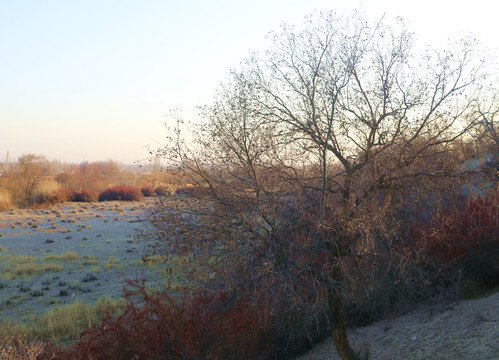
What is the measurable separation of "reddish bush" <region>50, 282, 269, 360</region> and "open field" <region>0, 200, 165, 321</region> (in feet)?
3.51

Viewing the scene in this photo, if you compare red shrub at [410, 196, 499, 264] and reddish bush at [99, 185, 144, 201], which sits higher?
reddish bush at [99, 185, 144, 201]

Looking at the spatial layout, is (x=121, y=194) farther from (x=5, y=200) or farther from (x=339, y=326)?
Result: (x=339, y=326)

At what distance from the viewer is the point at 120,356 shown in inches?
189

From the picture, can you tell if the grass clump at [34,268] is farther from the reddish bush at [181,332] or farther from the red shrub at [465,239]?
the red shrub at [465,239]

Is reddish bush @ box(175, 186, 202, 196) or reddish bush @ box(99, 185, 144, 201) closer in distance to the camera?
reddish bush @ box(175, 186, 202, 196)

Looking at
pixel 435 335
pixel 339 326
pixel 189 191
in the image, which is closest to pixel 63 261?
pixel 189 191

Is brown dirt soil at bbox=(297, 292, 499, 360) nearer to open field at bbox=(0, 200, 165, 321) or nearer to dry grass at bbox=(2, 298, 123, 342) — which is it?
open field at bbox=(0, 200, 165, 321)

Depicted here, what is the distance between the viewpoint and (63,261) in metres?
14.3

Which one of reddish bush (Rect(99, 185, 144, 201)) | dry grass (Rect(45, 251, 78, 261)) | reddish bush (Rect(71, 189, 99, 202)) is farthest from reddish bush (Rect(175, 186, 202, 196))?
reddish bush (Rect(99, 185, 144, 201))

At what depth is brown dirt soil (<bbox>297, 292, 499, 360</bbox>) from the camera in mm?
4539

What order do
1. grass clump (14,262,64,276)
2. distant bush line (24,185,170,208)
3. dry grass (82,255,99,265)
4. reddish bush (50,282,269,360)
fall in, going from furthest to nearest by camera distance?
distant bush line (24,185,170,208), dry grass (82,255,99,265), grass clump (14,262,64,276), reddish bush (50,282,269,360)

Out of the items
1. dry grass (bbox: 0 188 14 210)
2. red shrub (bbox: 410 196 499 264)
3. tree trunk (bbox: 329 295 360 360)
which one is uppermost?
dry grass (bbox: 0 188 14 210)

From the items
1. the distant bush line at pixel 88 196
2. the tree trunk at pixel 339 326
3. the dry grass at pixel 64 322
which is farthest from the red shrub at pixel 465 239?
the distant bush line at pixel 88 196

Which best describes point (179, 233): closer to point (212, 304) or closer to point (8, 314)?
point (212, 304)
